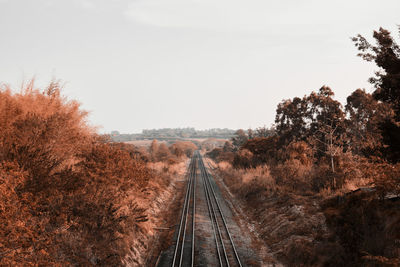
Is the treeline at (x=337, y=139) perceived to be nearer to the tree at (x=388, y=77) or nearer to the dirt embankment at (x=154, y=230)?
the tree at (x=388, y=77)

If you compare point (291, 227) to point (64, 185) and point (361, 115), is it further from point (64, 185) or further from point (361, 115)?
point (361, 115)

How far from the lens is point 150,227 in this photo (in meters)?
16.4

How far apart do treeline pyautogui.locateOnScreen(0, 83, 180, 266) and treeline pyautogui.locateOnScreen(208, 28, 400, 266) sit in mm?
8891

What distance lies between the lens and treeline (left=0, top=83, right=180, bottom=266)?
25.4 ft

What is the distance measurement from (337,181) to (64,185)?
17.9 meters

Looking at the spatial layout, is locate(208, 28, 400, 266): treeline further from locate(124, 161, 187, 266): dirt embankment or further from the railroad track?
locate(124, 161, 187, 266): dirt embankment

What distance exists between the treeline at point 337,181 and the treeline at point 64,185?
8891 millimetres

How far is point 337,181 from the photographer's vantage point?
17.6 m

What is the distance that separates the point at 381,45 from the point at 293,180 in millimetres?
15408

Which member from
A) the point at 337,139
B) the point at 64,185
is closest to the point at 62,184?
the point at 64,185

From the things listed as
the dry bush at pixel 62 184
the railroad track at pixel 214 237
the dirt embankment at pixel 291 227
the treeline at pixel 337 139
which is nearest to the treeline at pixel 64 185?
the dry bush at pixel 62 184

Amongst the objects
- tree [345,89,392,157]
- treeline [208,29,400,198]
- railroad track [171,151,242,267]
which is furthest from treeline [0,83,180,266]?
tree [345,89,392,157]

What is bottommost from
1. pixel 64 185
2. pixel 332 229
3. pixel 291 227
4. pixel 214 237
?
pixel 214 237

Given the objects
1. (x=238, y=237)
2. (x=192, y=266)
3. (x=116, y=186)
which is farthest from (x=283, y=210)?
(x=116, y=186)
